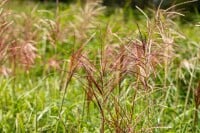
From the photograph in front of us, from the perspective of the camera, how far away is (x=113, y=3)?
8867 mm

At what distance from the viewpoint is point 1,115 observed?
3.56m

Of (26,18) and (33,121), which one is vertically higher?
(26,18)

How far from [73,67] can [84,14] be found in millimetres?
1295

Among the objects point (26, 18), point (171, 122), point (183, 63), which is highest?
point (26, 18)

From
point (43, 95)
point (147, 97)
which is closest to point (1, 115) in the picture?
point (43, 95)

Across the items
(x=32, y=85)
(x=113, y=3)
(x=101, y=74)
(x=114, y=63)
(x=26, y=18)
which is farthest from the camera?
(x=113, y=3)

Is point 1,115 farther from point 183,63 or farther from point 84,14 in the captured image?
point 183,63

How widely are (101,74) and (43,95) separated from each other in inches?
60.4

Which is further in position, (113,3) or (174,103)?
(113,3)

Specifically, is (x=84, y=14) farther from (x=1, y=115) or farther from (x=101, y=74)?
(x=101, y=74)

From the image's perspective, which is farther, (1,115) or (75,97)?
(75,97)

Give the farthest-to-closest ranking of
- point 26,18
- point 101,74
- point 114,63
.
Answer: point 26,18
point 114,63
point 101,74

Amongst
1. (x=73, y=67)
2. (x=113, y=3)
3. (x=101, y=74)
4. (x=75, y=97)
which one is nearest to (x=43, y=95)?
(x=75, y=97)

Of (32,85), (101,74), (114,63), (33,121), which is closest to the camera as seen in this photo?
(101,74)
